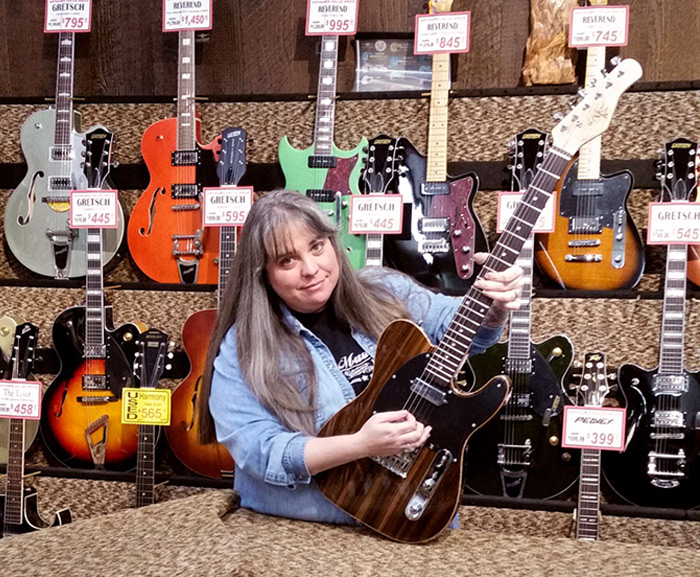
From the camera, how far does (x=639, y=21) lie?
2.22 m

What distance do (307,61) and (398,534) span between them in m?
1.73

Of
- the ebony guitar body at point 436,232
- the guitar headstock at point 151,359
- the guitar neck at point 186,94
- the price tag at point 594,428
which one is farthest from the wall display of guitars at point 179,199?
the price tag at point 594,428

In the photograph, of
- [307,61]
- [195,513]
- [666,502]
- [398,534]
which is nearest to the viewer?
[195,513]

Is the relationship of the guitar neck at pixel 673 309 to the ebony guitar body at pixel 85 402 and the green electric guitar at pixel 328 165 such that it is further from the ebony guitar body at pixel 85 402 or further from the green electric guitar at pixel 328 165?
the ebony guitar body at pixel 85 402

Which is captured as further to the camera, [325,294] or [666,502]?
[666,502]

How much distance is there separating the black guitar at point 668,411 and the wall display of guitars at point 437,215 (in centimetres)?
54

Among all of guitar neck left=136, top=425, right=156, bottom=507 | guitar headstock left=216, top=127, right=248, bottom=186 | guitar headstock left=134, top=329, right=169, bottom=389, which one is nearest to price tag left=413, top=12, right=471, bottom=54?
guitar headstock left=216, top=127, right=248, bottom=186

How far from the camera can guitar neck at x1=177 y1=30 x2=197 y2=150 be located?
225cm

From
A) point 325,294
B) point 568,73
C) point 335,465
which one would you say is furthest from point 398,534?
point 568,73

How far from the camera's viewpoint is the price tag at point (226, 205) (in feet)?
6.84

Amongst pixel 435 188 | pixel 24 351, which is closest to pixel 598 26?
pixel 435 188

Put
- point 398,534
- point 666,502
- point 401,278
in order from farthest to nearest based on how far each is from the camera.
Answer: point 666,502 < point 401,278 < point 398,534

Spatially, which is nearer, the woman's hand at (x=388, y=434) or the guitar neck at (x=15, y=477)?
the woman's hand at (x=388, y=434)

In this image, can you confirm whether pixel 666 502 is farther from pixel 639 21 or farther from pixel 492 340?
pixel 639 21
